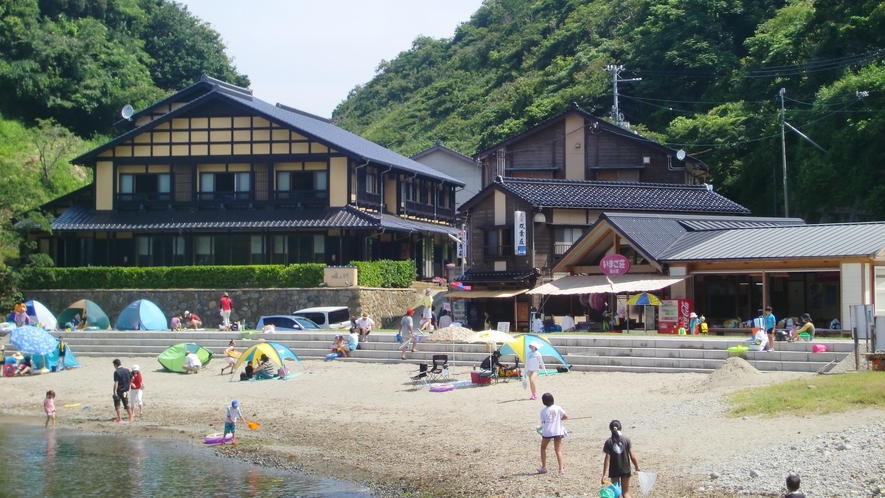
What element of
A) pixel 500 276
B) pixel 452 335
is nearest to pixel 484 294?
pixel 500 276

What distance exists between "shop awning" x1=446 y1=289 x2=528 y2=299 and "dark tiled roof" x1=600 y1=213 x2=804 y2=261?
18.7 ft

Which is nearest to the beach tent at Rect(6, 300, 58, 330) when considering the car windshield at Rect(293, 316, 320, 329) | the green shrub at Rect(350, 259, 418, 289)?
the car windshield at Rect(293, 316, 320, 329)

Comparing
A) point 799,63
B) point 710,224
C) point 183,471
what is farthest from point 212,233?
point 799,63

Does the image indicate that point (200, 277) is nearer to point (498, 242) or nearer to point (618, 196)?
point (498, 242)

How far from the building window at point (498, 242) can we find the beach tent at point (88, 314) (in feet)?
55.6

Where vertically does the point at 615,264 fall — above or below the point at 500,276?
above

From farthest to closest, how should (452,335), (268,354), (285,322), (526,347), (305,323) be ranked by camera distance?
(305,323), (285,322), (268,354), (452,335), (526,347)

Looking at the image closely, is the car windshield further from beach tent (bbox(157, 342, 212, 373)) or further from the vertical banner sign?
the vertical banner sign

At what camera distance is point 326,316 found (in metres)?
41.3

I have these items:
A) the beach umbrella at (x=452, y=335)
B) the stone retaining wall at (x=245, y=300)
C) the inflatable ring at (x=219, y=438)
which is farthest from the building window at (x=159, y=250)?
the inflatable ring at (x=219, y=438)

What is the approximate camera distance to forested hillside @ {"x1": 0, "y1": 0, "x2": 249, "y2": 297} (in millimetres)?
49625

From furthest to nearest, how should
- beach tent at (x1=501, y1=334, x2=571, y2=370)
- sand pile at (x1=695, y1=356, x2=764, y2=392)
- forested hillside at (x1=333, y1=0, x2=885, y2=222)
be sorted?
forested hillside at (x1=333, y1=0, x2=885, y2=222) → beach tent at (x1=501, y1=334, x2=571, y2=370) → sand pile at (x1=695, y1=356, x2=764, y2=392)

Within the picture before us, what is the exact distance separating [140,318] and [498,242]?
15562 millimetres

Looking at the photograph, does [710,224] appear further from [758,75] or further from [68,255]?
[68,255]
